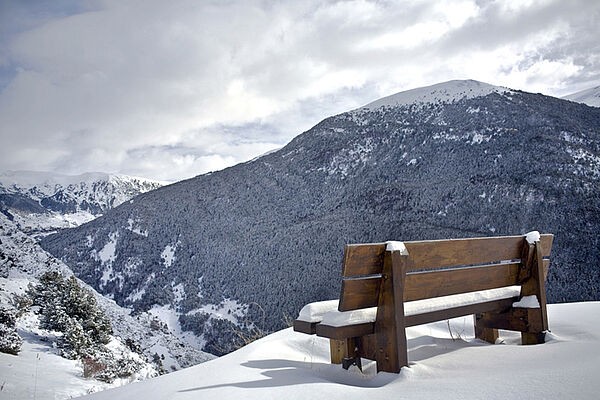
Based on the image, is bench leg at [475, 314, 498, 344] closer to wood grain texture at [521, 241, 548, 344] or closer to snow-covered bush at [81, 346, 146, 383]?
wood grain texture at [521, 241, 548, 344]

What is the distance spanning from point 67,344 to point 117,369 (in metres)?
1.71

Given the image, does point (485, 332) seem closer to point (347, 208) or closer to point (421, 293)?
point (421, 293)

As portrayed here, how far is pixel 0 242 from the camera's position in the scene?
575 inches

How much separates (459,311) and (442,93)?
2034 inches

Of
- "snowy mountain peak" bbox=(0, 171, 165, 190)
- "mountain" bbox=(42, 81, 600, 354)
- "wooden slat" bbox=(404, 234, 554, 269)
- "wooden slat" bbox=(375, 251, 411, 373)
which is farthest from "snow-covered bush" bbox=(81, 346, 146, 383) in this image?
"snowy mountain peak" bbox=(0, 171, 165, 190)

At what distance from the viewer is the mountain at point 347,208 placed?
96.1 ft

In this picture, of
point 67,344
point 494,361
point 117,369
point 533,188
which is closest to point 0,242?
point 67,344

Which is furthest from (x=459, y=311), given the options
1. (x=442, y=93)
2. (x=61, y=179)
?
(x=61, y=179)

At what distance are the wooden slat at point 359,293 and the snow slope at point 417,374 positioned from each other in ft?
1.37

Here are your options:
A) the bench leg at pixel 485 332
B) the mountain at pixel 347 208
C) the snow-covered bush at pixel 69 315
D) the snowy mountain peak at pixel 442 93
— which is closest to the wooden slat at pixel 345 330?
the bench leg at pixel 485 332

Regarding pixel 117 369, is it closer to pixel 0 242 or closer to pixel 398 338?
pixel 398 338

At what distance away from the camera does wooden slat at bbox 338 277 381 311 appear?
2246mm

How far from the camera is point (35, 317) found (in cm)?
940

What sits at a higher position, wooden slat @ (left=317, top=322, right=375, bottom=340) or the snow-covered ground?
wooden slat @ (left=317, top=322, right=375, bottom=340)
